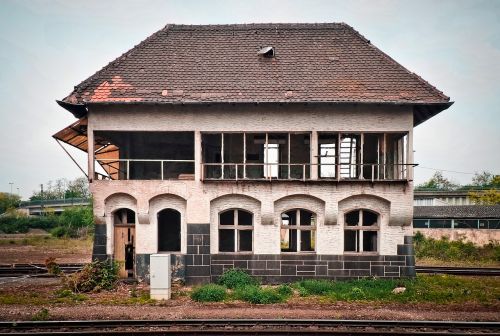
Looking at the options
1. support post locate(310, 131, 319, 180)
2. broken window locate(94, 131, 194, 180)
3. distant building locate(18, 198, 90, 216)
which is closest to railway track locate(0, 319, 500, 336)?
support post locate(310, 131, 319, 180)

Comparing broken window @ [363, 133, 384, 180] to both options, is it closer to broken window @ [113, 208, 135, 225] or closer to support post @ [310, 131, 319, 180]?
support post @ [310, 131, 319, 180]

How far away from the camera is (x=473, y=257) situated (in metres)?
25.2

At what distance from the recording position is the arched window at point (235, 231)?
1586 cm

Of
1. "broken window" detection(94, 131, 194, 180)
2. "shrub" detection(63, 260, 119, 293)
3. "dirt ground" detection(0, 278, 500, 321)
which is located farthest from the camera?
"broken window" detection(94, 131, 194, 180)

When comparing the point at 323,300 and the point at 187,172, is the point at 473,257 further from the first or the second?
the point at 187,172

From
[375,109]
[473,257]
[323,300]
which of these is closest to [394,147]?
[375,109]

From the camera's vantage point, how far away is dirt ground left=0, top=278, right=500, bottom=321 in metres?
11.3

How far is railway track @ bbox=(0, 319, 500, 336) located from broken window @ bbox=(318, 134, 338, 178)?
7.37m

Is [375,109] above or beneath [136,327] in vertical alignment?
above

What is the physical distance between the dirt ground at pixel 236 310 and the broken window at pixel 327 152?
19.6 feet

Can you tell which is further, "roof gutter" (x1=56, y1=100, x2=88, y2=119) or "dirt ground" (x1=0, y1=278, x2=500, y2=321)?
"roof gutter" (x1=56, y1=100, x2=88, y2=119)

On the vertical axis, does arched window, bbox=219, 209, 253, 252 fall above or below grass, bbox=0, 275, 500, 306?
above

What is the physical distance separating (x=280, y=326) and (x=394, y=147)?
433 inches

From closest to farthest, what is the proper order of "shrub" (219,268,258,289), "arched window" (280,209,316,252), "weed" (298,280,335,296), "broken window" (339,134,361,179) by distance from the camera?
"weed" (298,280,335,296) → "shrub" (219,268,258,289) → "arched window" (280,209,316,252) → "broken window" (339,134,361,179)
